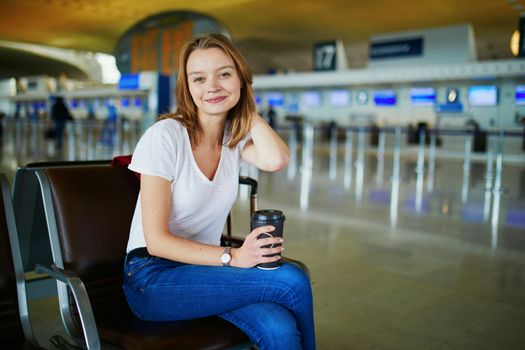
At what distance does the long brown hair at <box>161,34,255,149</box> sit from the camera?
1461 millimetres

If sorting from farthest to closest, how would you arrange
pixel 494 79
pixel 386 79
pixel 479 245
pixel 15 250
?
pixel 386 79 < pixel 494 79 < pixel 479 245 < pixel 15 250

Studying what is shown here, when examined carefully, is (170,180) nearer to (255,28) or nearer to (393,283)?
(393,283)

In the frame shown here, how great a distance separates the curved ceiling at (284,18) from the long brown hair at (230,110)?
10.8m

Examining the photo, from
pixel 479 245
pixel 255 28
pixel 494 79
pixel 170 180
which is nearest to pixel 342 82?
pixel 255 28

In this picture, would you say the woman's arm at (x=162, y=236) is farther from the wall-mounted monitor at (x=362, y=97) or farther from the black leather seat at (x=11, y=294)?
the wall-mounted monitor at (x=362, y=97)

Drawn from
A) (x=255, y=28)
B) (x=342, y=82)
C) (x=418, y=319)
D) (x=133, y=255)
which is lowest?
(x=418, y=319)

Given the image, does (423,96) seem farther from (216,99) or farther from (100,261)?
(100,261)

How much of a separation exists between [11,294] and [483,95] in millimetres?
13972

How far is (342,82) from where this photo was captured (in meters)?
15.7

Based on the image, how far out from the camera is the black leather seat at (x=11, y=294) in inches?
52.1

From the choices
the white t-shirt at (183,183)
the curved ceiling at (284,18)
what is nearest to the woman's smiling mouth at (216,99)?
the white t-shirt at (183,183)

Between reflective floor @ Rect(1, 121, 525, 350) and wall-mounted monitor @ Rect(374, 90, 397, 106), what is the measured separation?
8450 mm

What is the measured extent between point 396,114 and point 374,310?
14216 mm

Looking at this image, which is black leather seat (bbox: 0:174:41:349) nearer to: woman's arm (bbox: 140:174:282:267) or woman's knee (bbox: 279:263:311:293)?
woman's arm (bbox: 140:174:282:267)
